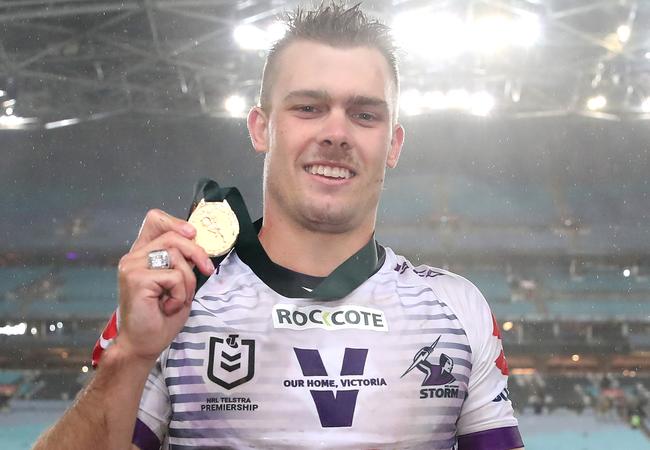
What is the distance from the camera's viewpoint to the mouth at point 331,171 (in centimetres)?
165

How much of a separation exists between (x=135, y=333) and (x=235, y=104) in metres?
6.71

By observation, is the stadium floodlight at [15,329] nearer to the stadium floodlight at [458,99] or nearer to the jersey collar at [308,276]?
the stadium floodlight at [458,99]

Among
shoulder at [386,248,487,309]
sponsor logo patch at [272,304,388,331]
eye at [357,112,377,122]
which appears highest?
eye at [357,112,377,122]

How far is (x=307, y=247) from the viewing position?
176 cm

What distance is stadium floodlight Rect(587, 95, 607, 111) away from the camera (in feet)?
26.7

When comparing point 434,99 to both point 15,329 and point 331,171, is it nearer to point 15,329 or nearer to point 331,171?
point 15,329

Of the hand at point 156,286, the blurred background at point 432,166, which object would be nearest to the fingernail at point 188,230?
the hand at point 156,286

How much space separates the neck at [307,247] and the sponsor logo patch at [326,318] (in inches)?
4.5

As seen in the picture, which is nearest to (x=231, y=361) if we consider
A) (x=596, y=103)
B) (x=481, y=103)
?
(x=481, y=103)

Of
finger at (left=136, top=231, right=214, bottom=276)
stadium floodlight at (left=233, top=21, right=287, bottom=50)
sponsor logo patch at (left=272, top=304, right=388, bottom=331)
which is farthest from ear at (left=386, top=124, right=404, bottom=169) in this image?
stadium floodlight at (left=233, top=21, right=287, bottom=50)

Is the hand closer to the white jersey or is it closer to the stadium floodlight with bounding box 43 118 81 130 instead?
the white jersey

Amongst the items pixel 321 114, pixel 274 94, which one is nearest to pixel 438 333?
pixel 321 114

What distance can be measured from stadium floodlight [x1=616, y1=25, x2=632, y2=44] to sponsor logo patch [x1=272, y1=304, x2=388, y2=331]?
6.49 meters

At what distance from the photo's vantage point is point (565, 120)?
8867mm
